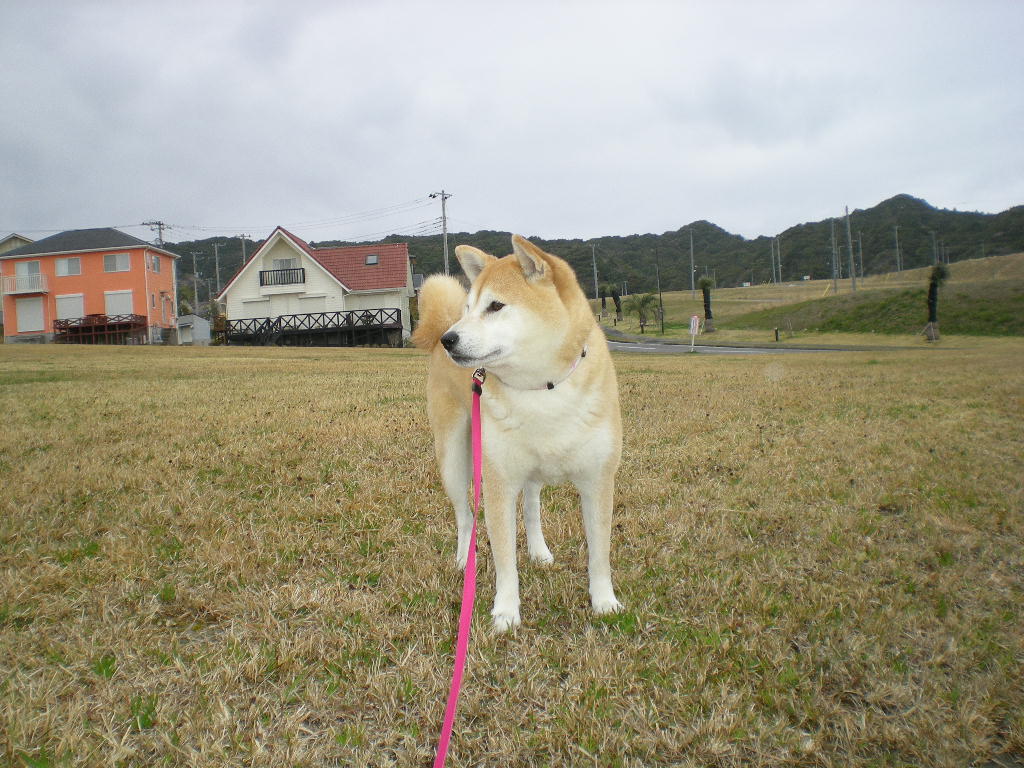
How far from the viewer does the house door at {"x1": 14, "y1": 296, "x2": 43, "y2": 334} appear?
127 ft

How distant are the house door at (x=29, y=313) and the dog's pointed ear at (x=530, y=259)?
47827mm

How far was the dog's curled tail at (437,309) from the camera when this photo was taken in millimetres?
3016

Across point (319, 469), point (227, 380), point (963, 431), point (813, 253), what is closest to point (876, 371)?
point (963, 431)

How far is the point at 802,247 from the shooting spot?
410ft

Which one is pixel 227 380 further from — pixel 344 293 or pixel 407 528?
pixel 344 293

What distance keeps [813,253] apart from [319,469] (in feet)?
443

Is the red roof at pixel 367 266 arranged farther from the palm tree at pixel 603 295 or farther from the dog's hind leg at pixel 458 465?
the palm tree at pixel 603 295

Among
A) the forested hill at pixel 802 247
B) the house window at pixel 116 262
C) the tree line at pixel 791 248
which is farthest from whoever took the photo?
the forested hill at pixel 802 247

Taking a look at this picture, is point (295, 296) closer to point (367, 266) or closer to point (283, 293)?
point (283, 293)

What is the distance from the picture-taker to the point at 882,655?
85.4 inches

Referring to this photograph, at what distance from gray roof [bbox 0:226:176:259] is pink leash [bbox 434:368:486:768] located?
43.8 metres

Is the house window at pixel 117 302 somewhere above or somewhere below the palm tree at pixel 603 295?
below

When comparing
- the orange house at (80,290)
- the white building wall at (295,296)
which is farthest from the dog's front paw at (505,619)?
the orange house at (80,290)

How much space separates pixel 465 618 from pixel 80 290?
153ft
